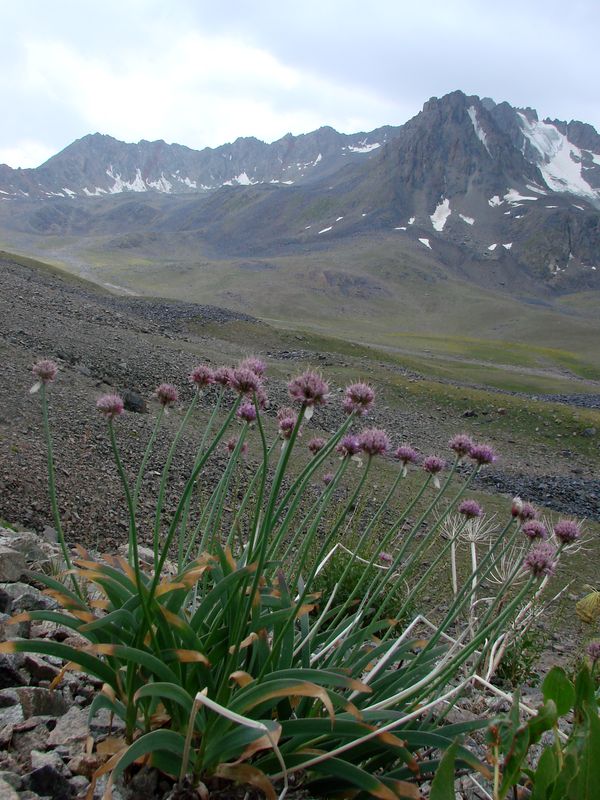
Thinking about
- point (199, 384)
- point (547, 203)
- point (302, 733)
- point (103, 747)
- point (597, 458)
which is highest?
point (547, 203)

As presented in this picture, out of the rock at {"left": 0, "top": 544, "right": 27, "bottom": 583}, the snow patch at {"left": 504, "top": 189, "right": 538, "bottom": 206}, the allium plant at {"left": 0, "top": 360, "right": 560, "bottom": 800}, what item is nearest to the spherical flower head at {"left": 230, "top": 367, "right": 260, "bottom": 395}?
the allium plant at {"left": 0, "top": 360, "right": 560, "bottom": 800}

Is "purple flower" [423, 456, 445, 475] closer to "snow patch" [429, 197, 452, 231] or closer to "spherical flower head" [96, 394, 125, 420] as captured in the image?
"spherical flower head" [96, 394, 125, 420]

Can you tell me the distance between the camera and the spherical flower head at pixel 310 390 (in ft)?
7.61

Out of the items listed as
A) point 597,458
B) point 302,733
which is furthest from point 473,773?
point 597,458

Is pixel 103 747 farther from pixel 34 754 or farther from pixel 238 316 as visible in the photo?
pixel 238 316

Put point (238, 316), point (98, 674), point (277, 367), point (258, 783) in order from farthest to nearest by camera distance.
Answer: point (238, 316), point (277, 367), point (98, 674), point (258, 783)

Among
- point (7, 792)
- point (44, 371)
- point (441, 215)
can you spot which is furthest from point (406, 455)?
point (441, 215)

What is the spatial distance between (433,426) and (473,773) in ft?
57.9

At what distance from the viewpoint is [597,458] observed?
65.9 ft

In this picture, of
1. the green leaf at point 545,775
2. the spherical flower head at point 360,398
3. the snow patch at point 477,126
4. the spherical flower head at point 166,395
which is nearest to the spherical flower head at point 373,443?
the spherical flower head at point 360,398

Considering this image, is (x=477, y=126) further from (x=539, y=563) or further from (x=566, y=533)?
(x=539, y=563)

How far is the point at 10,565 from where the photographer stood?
3803 mm

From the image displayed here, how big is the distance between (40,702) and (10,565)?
144 cm

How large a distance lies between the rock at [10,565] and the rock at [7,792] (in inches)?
76.1
